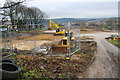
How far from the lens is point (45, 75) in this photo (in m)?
5.94

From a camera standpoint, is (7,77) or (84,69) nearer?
(7,77)

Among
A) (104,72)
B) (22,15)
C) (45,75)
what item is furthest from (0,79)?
(22,15)

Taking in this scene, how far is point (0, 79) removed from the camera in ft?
17.0

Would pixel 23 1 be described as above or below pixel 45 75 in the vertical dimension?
above

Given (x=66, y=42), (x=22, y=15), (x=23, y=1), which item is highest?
(x=22, y=15)

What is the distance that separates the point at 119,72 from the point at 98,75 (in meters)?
1.26

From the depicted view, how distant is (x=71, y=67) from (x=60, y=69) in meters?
0.65

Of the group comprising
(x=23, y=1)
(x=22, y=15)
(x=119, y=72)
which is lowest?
(x=119, y=72)

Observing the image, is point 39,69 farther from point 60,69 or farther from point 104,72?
point 104,72

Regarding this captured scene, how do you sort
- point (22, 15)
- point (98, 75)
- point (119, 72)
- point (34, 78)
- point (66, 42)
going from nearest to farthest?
point (34, 78)
point (98, 75)
point (119, 72)
point (66, 42)
point (22, 15)

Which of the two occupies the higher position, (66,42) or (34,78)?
(66,42)

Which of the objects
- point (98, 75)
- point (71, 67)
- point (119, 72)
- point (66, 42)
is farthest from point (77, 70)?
point (66, 42)

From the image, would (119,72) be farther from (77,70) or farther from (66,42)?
(66,42)

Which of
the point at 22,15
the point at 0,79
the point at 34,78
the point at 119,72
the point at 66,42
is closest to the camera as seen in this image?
the point at 0,79
